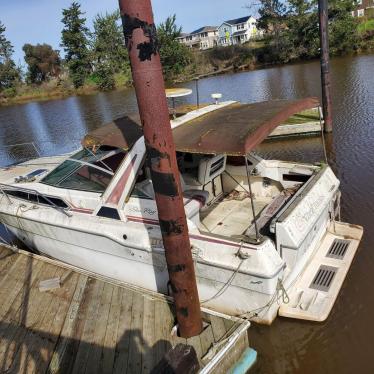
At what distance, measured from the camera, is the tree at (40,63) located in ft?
195

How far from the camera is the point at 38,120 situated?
29000 millimetres

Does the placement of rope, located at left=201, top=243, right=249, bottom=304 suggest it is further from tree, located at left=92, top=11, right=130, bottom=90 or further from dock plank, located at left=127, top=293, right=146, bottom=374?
tree, located at left=92, top=11, right=130, bottom=90

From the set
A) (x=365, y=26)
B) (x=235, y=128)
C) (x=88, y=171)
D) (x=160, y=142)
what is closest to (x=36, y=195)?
(x=88, y=171)

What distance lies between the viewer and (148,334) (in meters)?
4.83

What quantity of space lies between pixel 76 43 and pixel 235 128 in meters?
52.1

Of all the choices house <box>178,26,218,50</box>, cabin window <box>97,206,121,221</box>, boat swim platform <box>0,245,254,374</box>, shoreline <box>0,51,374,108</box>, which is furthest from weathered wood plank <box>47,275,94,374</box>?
house <box>178,26,218,50</box>

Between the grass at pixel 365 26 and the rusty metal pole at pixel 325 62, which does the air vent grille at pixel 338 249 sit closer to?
the rusty metal pole at pixel 325 62

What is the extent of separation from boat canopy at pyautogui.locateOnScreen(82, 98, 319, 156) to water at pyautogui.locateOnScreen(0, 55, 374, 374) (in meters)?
2.60

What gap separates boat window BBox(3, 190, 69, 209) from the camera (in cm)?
646

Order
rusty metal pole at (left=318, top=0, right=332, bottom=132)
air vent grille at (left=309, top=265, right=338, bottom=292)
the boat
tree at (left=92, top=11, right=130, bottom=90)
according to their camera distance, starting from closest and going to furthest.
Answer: the boat
air vent grille at (left=309, top=265, right=338, bottom=292)
rusty metal pole at (left=318, top=0, right=332, bottom=132)
tree at (left=92, top=11, right=130, bottom=90)

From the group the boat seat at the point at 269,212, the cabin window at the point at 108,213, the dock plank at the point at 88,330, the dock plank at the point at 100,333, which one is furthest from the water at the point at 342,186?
the cabin window at the point at 108,213

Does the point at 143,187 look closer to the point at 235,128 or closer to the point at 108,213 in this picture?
the point at 108,213

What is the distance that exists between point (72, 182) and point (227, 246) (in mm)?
2923

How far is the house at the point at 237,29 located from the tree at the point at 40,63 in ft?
117
